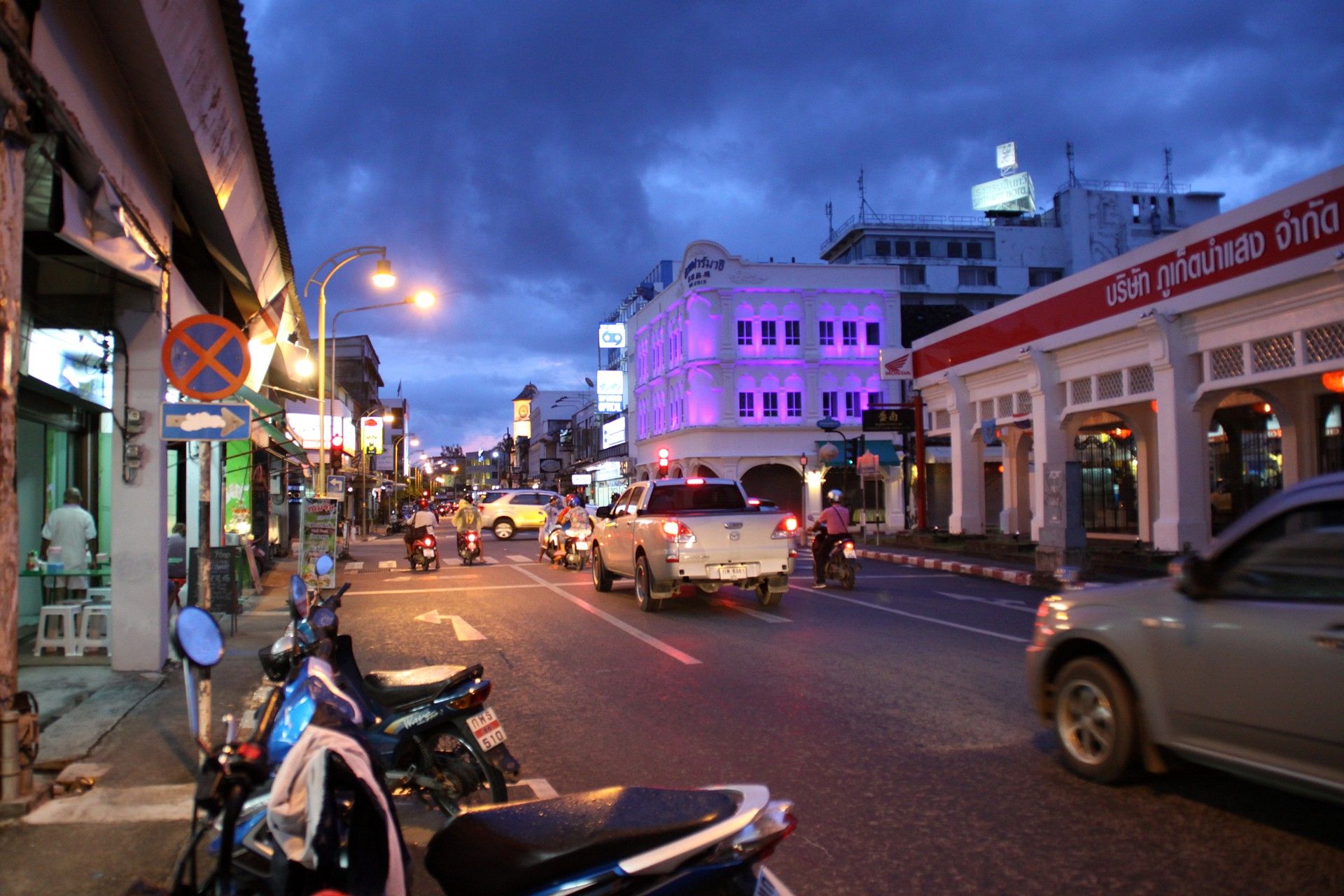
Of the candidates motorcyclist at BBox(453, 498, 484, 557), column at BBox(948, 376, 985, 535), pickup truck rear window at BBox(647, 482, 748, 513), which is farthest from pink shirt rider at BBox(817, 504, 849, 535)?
column at BBox(948, 376, 985, 535)

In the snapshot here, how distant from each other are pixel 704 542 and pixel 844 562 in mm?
4288

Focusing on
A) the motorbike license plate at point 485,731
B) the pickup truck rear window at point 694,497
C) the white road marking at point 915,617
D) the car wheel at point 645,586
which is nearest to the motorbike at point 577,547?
the white road marking at point 915,617

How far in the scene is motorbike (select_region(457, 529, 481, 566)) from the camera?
959 inches

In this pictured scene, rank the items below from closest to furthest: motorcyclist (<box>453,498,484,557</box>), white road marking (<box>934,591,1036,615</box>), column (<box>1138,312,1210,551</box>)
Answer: white road marking (<box>934,591,1036,615</box>), column (<box>1138,312,1210,551</box>), motorcyclist (<box>453,498,484,557</box>)

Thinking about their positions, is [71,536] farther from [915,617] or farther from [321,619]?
[915,617]

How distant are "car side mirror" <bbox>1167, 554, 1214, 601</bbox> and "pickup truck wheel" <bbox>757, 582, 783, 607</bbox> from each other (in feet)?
30.6

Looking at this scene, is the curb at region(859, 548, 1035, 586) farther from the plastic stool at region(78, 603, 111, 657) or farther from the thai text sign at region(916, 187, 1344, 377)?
the plastic stool at region(78, 603, 111, 657)

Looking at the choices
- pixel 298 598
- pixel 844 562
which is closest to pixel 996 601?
pixel 844 562

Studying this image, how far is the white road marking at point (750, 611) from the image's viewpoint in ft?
42.8

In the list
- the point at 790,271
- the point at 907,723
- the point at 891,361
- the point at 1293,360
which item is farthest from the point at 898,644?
the point at 790,271

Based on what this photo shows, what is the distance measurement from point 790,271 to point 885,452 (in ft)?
46.8

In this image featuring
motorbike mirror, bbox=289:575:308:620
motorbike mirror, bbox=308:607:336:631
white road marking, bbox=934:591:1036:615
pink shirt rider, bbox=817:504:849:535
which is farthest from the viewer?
pink shirt rider, bbox=817:504:849:535

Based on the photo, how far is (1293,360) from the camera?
1614 cm

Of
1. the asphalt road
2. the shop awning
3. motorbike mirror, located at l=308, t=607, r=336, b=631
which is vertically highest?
the shop awning
